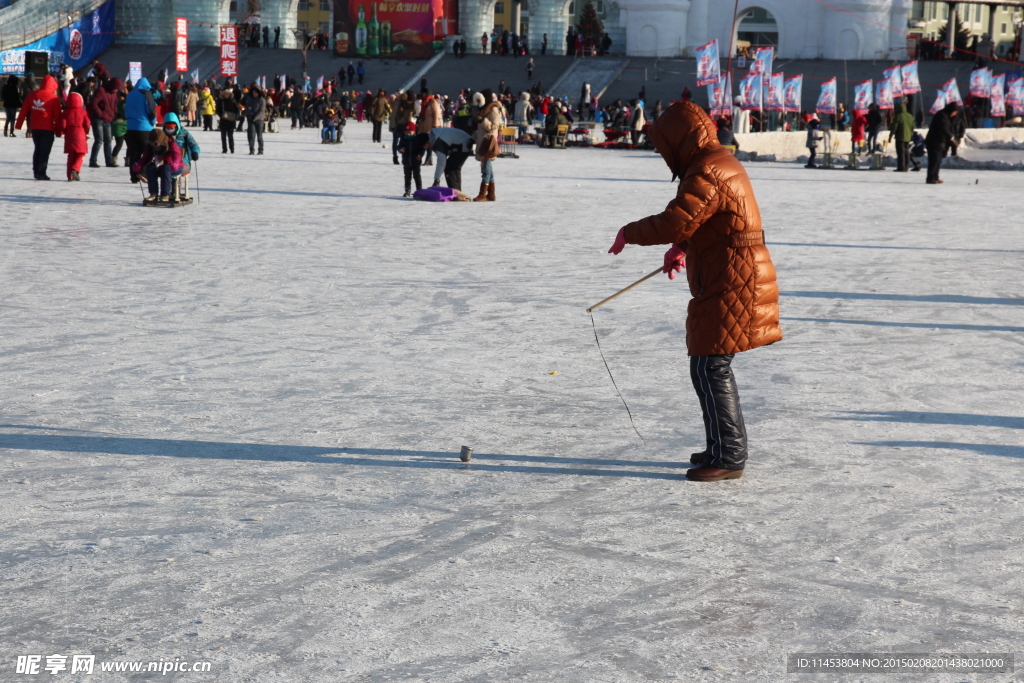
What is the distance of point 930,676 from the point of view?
2900 millimetres

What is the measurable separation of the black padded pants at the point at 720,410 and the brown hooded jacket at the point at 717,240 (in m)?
0.08

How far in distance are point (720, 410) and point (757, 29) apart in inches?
2796

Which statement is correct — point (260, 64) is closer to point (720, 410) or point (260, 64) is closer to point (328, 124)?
point (328, 124)

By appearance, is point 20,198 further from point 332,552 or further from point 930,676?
point 930,676

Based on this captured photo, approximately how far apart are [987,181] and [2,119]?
23.3 meters

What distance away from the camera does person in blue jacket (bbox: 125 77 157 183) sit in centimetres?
1576

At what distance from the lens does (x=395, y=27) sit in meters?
58.7

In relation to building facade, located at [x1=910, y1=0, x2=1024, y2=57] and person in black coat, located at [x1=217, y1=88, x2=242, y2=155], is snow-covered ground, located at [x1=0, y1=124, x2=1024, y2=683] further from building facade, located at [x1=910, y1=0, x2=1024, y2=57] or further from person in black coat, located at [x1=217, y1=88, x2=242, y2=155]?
building facade, located at [x1=910, y1=0, x2=1024, y2=57]

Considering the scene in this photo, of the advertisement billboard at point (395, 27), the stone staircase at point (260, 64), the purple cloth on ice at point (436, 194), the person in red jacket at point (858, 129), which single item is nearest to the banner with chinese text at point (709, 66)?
the person in red jacket at point (858, 129)

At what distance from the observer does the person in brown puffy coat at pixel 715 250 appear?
4.16 metres

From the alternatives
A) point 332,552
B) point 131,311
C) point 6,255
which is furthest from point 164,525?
point 6,255
